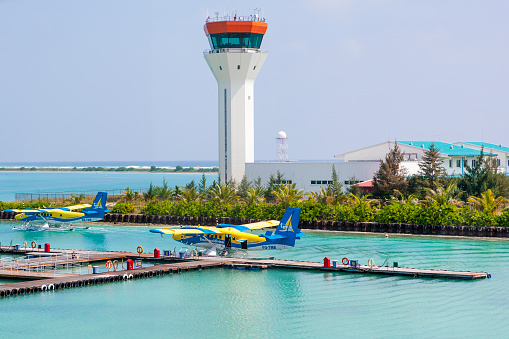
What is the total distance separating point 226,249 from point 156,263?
508cm

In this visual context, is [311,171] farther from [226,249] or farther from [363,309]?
[363,309]

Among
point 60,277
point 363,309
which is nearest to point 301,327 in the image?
point 363,309

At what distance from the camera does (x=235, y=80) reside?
90625mm

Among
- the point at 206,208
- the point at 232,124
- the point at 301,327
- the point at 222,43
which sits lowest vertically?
the point at 301,327

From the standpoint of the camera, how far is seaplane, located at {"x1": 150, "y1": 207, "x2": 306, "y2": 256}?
49938mm

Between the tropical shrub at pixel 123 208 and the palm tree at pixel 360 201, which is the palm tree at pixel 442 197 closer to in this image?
the palm tree at pixel 360 201

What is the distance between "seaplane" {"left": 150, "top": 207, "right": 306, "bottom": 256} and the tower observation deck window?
3822cm

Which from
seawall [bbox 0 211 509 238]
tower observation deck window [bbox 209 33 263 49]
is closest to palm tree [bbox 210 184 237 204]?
seawall [bbox 0 211 509 238]

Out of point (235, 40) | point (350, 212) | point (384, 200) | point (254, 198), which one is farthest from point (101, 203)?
point (384, 200)

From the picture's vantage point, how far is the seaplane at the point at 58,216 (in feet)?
241

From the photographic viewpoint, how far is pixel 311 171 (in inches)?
3418

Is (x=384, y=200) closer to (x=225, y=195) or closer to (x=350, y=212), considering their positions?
(x=350, y=212)

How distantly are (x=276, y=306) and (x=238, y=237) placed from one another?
13928mm

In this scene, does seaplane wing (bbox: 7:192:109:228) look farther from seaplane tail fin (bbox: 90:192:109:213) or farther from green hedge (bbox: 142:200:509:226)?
green hedge (bbox: 142:200:509:226)
